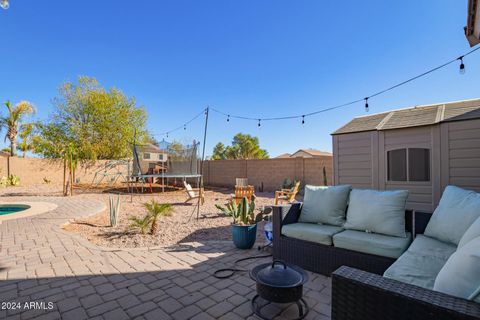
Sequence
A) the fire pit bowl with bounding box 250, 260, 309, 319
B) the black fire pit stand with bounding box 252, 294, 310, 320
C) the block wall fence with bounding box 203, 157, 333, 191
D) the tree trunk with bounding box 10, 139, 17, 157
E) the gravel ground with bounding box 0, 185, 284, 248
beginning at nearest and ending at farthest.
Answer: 1. the fire pit bowl with bounding box 250, 260, 309, 319
2. the black fire pit stand with bounding box 252, 294, 310, 320
3. the gravel ground with bounding box 0, 185, 284, 248
4. the block wall fence with bounding box 203, 157, 333, 191
5. the tree trunk with bounding box 10, 139, 17, 157

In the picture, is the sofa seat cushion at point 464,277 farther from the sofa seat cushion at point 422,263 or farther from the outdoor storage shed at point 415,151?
the outdoor storage shed at point 415,151

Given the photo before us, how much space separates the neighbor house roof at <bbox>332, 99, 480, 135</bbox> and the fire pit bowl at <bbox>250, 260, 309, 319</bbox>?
3.77 metres

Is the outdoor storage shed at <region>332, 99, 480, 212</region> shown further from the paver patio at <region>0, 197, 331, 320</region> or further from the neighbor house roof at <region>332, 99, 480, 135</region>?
the paver patio at <region>0, 197, 331, 320</region>

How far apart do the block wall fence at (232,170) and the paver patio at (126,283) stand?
6.96m

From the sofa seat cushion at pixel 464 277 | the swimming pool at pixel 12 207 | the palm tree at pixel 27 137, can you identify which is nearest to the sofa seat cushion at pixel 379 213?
the sofa seat cushion at pixel 464 277

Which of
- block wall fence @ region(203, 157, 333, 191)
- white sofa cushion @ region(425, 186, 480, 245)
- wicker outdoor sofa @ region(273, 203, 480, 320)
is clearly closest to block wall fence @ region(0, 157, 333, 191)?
block wall fence @ region(203, 157, 333, 191)

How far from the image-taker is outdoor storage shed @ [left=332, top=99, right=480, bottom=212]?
3.69 m

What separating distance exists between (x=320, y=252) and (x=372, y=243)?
52 cm

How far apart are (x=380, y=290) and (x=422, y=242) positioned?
1.37m

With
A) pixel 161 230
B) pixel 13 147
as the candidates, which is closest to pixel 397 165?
pixel 161 230

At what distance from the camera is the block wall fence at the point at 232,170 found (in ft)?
31.5

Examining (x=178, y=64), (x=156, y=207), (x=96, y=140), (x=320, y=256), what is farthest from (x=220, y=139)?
(x=320, y=256)

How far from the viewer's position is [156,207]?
396 cm

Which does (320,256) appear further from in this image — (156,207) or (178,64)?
(178,64)
